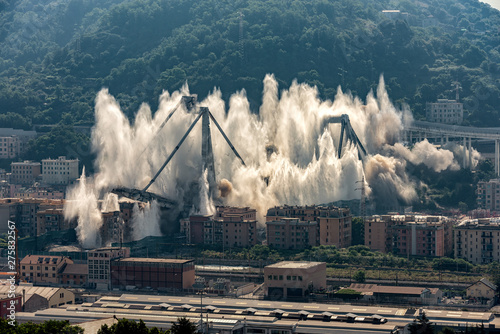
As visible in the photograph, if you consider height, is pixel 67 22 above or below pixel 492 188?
above

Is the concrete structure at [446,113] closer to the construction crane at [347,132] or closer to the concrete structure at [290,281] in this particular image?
the construction crane at [347,132]

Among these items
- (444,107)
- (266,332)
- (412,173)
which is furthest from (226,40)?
(266,332)

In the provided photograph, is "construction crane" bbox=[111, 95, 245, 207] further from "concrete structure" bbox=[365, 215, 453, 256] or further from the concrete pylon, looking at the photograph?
"concrete structure" bbox=[365, 215, 453, 256]

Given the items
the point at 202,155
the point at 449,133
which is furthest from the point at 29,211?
the point at 449,133

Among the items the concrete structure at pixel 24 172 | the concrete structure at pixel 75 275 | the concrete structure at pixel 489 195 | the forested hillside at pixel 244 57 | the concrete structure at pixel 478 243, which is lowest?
the concrete structure at pixel 75 275

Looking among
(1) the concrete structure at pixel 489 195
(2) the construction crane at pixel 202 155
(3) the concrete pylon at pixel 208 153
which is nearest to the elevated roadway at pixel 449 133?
(1) the concrete structure at pixel 489 195

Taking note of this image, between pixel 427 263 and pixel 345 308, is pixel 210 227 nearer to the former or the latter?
pixel 427 263
